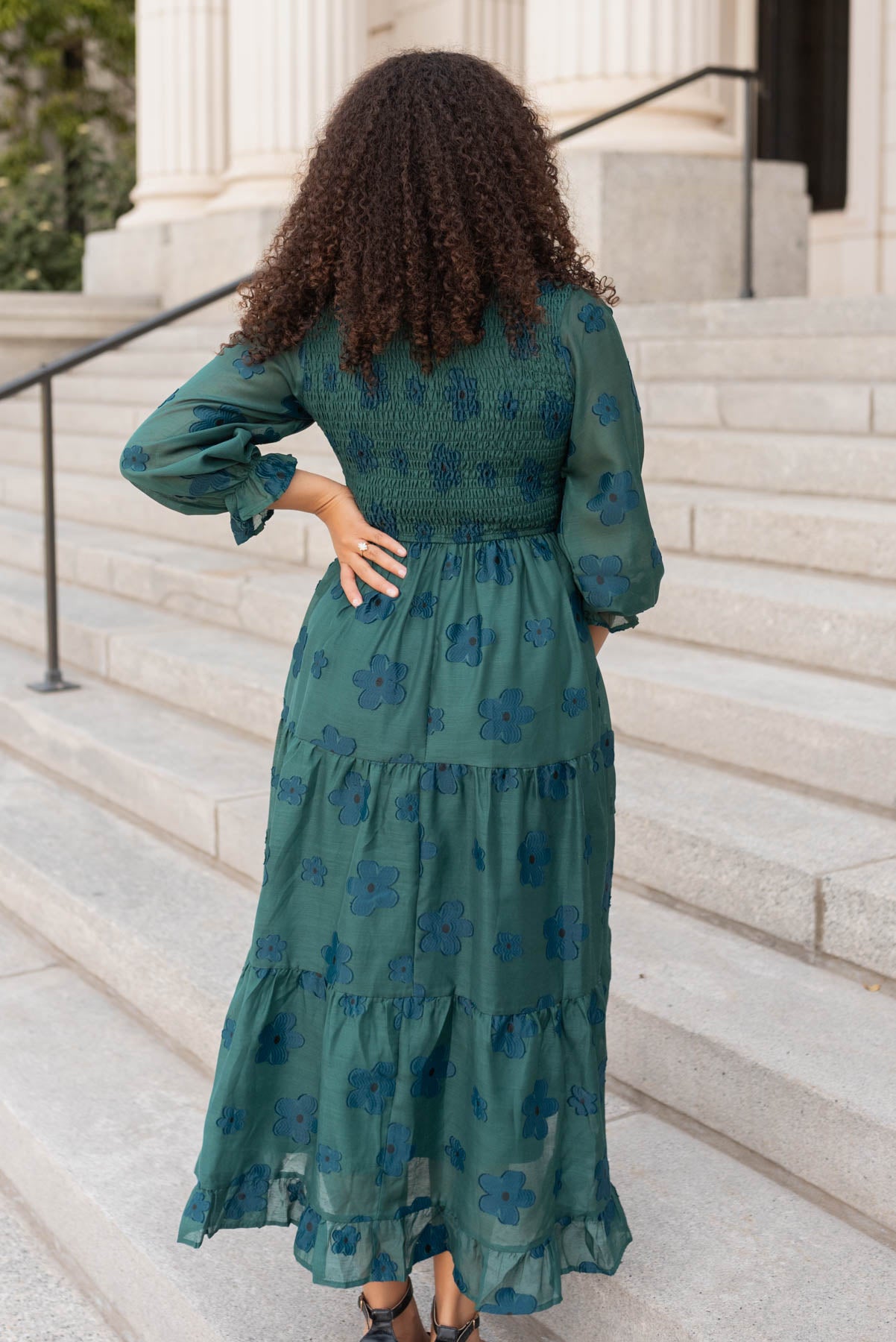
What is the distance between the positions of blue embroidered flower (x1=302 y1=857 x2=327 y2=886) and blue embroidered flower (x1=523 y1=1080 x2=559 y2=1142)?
0.41 meters

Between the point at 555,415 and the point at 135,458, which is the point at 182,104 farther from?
the point at 555,415

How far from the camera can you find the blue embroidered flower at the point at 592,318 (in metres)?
2.04

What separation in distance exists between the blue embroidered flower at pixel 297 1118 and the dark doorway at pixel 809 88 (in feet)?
32.0

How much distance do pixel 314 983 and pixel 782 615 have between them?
93.1 inches

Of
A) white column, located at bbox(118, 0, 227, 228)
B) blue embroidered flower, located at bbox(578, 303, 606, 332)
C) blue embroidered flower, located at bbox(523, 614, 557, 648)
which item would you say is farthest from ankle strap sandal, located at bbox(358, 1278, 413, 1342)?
white column, located at bbox(118, 0, 227, 228)

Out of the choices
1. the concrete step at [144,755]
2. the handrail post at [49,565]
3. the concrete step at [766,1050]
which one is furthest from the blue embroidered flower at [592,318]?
the handrail post at [49,565]

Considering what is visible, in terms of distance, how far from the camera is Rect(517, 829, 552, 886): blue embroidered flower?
2078 millimetres

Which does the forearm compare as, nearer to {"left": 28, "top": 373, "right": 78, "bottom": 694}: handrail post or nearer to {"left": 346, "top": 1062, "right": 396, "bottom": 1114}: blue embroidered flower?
{"left": 346, "top": 1062, "right": 396, "bottom": 1114}: blue embroidered flower

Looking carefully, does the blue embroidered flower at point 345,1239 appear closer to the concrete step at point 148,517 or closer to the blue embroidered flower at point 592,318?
the blue embroidered flower at point 592,318

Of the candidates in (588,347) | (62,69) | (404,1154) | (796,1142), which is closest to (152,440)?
(588,347)

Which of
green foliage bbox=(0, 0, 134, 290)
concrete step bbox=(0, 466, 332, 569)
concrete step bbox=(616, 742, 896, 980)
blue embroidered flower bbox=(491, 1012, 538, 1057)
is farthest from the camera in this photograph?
green foliage bbox=(0, 0, 134, 290)

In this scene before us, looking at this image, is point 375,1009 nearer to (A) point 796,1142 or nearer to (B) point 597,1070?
(B) point 597,1070

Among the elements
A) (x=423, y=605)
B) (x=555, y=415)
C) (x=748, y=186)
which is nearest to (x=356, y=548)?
(x=423, y=605)

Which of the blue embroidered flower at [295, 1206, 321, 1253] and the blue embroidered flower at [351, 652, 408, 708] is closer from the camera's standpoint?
the blue embroidered flower at [351, 652, 408, 708]
